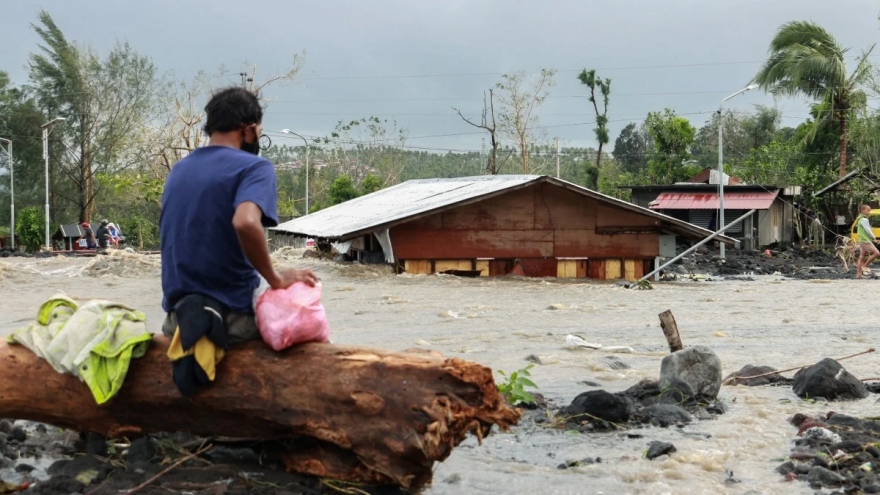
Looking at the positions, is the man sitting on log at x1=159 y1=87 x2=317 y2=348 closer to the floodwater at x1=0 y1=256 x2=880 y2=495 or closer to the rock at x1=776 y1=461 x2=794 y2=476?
the floodwater at x1=0 y1=256 x2=880 y2=495

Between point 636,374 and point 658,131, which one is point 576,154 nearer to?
point 658,131

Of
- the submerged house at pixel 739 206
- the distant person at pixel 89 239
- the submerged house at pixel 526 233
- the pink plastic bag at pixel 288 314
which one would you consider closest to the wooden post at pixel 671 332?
the pink plastic bag at pixel 288 314

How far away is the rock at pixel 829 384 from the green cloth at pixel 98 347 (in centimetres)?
590

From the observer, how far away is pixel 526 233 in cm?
2519

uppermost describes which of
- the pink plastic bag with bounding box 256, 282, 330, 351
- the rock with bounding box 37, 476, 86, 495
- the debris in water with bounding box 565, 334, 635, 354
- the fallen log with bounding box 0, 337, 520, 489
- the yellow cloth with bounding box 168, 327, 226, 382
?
the pink plastic bag with bounding box 256, 282, 330, 351

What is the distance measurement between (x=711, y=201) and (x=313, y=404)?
4417cm

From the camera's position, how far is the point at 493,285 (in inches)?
908

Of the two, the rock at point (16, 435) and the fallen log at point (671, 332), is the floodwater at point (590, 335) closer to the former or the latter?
the fallen log at point (671, 332)

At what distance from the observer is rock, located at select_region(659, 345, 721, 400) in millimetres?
8734

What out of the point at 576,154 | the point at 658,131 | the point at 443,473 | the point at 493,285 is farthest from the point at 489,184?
the point at 576,154

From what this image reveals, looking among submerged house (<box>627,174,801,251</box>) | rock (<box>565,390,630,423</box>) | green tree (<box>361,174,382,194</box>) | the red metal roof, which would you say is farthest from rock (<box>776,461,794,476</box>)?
green tree (<box>361,174,382,194</box>)

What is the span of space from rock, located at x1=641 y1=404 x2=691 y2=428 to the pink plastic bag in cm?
340

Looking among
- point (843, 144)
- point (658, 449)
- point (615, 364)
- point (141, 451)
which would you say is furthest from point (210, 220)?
point (843, 144)

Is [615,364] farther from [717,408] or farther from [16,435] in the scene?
[16,435]
